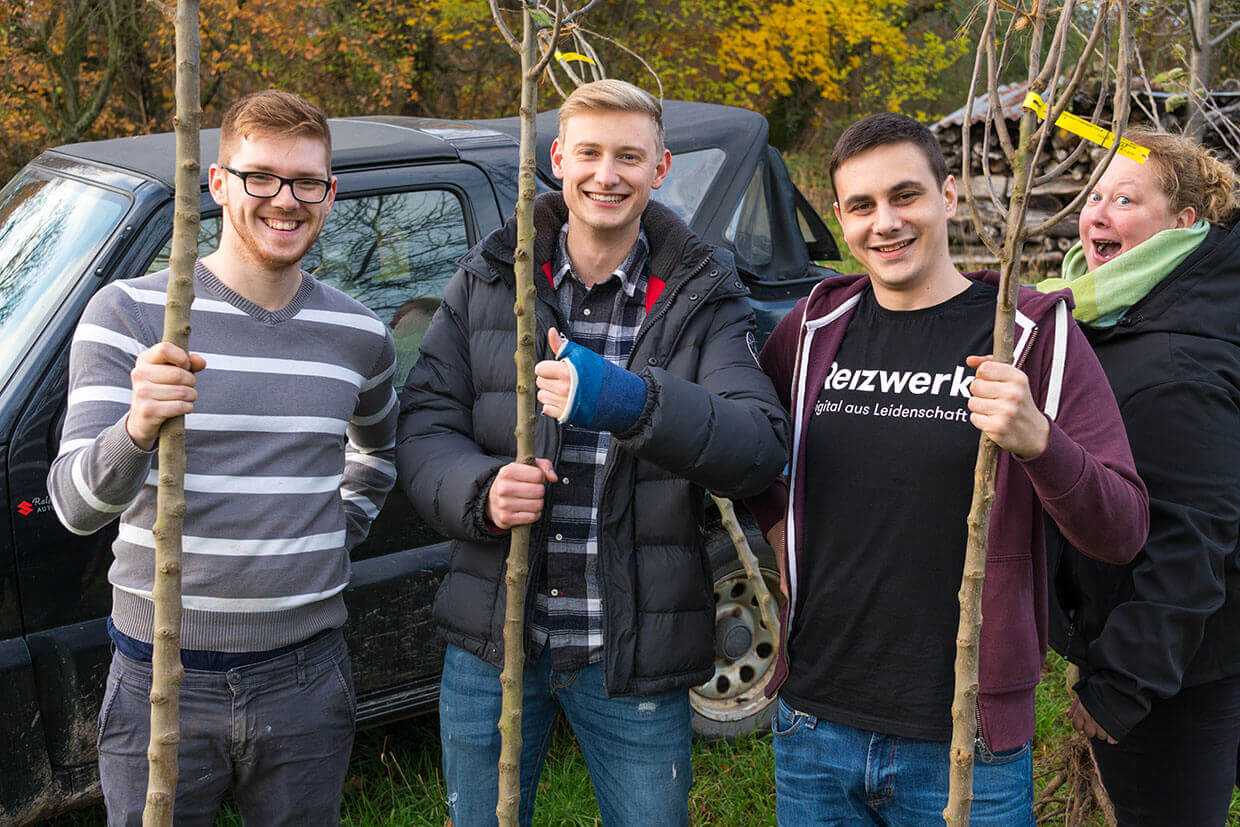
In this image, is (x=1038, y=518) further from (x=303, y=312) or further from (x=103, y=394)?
(x=103, y=394)

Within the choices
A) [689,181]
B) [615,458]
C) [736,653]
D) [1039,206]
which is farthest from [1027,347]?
[1039,206]

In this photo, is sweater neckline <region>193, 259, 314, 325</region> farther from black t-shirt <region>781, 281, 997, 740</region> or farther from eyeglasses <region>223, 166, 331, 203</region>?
black t-shirt <region>781, 281, 997, 740</region>

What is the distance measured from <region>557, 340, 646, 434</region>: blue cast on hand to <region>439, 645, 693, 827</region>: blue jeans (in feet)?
2.23

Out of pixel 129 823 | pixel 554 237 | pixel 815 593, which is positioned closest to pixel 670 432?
pixel 815 593

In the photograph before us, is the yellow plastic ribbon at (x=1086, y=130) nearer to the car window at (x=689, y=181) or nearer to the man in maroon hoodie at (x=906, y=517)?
the man in maroon hoodie at (x=906, y=517)

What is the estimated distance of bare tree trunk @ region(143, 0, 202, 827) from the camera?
60.6 inches

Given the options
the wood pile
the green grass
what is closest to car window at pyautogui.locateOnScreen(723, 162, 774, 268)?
the green grass

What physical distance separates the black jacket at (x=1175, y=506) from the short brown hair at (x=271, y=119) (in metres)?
1.80

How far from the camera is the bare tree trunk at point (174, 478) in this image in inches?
60.6

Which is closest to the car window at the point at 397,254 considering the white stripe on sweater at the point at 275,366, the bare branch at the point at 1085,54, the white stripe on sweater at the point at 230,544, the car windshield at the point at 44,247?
the car windshield at the point at 44,247

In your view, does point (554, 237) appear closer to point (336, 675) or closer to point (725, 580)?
point (336, 675)

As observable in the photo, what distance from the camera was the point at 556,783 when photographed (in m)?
3.69

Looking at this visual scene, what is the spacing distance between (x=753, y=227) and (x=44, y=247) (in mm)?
2606

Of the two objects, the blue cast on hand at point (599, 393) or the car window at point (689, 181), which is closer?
the blue cast on hand at point (599, 393)
